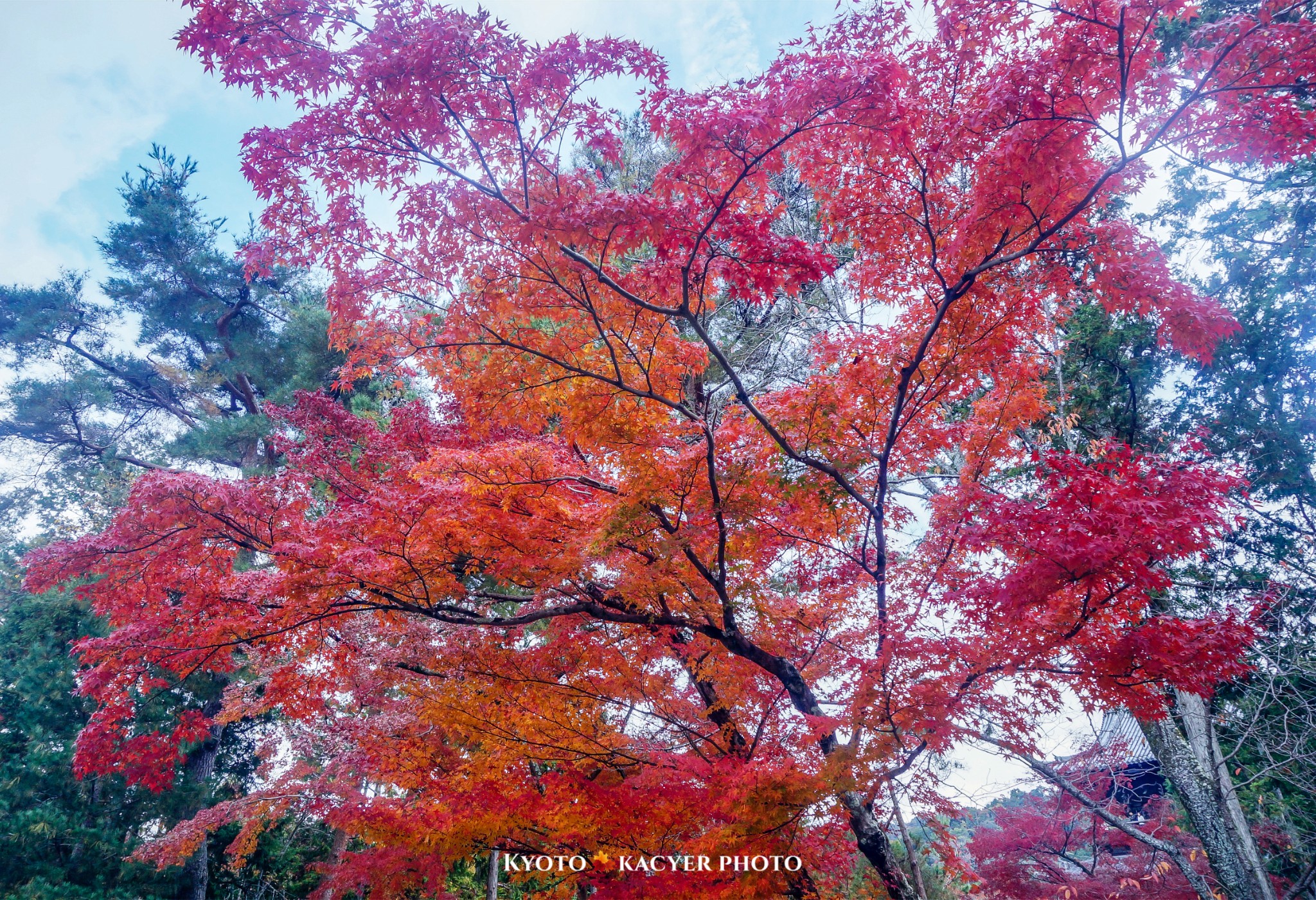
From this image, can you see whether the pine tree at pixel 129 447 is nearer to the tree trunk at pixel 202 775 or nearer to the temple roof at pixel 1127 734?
the tree trunk at pixel 202 775

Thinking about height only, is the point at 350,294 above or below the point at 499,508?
above

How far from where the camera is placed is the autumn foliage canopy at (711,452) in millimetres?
4016

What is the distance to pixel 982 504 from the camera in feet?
16.2

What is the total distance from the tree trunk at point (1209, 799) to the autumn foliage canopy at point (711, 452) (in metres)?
3.40

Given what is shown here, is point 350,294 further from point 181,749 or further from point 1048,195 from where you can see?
point 181,749

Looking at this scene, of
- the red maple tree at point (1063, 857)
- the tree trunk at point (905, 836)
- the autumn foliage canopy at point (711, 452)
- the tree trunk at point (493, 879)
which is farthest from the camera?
the tree trunk at point (493, 879)

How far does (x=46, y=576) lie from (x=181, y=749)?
278 inches

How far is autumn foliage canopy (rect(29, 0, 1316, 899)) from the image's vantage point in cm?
402

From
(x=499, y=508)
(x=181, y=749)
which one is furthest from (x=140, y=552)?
(x=181, y=749)

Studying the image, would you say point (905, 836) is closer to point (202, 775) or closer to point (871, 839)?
point (871, 839)

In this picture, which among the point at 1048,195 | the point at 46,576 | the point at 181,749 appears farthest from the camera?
the point at 181,749

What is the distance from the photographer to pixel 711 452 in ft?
15.2

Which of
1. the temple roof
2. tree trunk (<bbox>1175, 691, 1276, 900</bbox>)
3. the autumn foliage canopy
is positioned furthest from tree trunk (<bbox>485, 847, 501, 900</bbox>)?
tree trunk (<bbox>1175, 691, 1276, 900</bbox>)

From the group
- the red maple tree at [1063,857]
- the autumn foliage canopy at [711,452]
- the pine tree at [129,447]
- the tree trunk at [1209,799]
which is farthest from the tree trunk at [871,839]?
the pine tree at [129,447]
